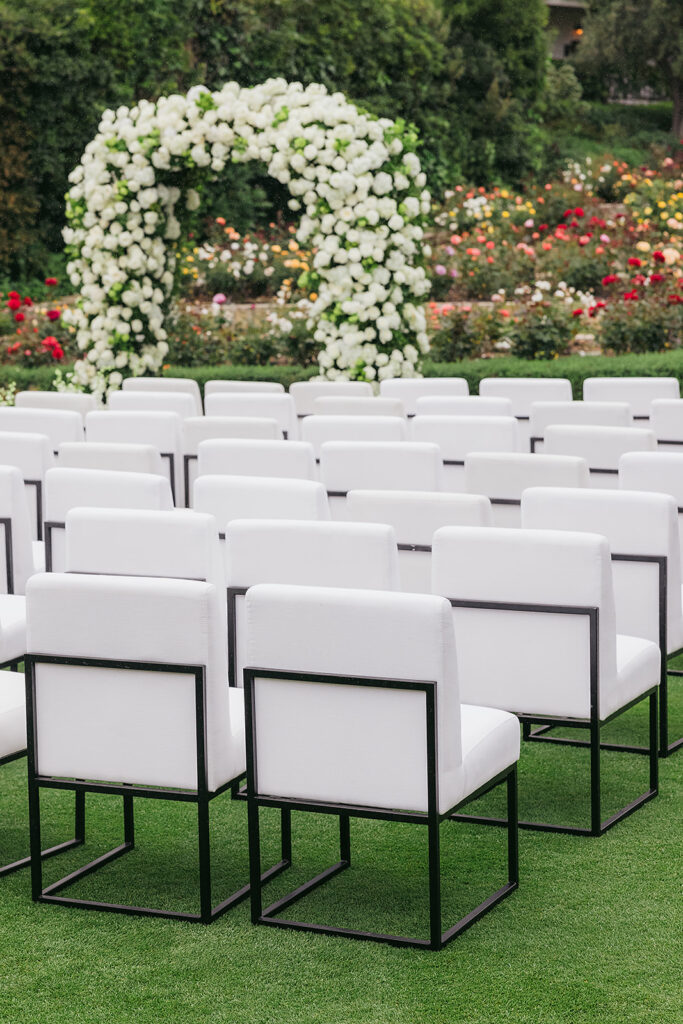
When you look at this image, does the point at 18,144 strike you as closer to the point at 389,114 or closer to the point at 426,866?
the point at 389,114

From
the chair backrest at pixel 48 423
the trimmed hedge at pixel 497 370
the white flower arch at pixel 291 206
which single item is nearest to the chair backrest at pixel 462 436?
the chair backrest at pixel 48 423

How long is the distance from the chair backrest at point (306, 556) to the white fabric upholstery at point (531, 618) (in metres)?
0.23

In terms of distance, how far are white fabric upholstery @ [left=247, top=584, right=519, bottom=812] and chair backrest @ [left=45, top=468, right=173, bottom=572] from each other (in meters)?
1.85

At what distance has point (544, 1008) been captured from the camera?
3.22 meters

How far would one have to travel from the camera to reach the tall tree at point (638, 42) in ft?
96.9

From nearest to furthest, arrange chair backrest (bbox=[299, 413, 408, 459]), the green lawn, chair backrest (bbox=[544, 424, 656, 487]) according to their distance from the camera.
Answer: the green lawn → chair backrest (bbox=[544, 424, 656, 487]) → chair backrest (bbox=[299, 413, 408, 459])

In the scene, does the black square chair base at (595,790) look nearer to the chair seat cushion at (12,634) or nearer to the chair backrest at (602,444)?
the chair seat cushion at (12,634)

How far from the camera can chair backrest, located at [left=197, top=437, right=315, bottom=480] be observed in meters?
6.33

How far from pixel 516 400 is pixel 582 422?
56.0 inches

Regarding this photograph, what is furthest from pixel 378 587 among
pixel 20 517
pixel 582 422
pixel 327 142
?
pixel 327 142

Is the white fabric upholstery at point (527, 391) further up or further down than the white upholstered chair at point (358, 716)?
further up

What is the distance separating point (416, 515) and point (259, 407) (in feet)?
11.7

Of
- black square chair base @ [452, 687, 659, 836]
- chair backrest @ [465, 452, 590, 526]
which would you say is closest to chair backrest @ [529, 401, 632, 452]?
chair backrest @ [465, 452, 590, 526]

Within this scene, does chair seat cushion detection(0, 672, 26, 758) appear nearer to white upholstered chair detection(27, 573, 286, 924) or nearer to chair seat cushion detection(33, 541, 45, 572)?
white upholstered chair detection(27, 573, 286, 924)
